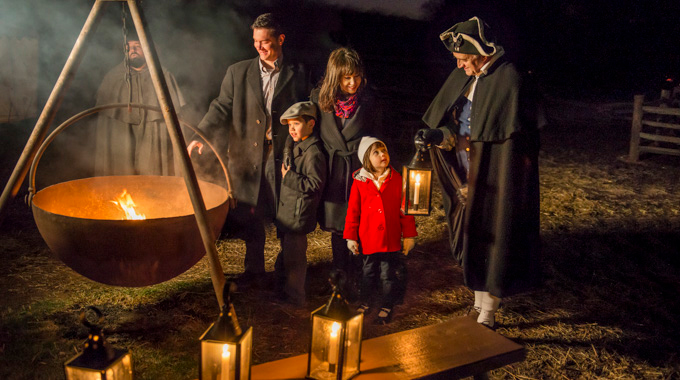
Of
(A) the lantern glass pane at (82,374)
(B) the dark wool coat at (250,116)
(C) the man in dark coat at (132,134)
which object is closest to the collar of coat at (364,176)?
(B) the dark wool coat at (250,116)

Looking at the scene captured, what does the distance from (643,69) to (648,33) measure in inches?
64.2

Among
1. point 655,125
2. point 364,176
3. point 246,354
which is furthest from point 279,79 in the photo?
point 655,125

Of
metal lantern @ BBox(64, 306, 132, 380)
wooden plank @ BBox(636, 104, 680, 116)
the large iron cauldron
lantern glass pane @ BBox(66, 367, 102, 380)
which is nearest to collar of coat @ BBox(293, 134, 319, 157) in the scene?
the large iron cauldron

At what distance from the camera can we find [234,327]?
2.08 m

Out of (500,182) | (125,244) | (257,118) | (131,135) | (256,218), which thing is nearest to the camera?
(125,244)

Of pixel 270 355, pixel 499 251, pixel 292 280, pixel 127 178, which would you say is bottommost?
pixel 270 355

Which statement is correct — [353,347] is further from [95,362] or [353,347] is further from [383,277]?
[383,277]

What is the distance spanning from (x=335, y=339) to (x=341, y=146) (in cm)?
189

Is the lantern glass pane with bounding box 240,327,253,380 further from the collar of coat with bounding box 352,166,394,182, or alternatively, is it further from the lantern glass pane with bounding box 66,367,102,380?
the collar of coat with bounding box 352,166,394,182

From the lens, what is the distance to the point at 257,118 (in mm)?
4258

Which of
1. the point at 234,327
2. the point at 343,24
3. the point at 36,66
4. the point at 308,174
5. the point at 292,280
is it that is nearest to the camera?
the point at 234,327

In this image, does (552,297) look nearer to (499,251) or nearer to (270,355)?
(499,251)

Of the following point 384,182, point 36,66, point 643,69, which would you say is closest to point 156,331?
point 384,182

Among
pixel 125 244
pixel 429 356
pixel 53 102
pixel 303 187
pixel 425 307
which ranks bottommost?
pixel 425 307
